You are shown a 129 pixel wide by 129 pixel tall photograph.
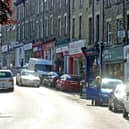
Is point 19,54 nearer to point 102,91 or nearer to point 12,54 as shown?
point 12,54

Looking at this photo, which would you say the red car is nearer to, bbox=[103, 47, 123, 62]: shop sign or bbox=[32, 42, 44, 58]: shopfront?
bbox=[103, 47, 123, 62]: shop sign

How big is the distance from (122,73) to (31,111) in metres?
20.1

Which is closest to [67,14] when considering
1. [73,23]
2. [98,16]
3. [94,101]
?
[73,23]

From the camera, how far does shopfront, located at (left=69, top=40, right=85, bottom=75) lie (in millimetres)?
54000

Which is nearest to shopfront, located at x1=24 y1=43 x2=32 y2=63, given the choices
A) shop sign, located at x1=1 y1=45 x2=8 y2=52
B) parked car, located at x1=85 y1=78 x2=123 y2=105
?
shop sign, located at x1=1 y1=45 x2=8 y2=52

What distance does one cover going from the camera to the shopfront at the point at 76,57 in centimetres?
5400

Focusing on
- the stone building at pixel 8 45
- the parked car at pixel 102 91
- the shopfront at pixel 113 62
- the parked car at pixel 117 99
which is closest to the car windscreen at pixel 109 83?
the parked car at pixel 102 91

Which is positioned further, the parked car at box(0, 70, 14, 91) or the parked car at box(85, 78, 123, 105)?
the parked car at box(0, 70, 14, 91)

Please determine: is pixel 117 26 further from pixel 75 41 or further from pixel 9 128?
pixel 9 128

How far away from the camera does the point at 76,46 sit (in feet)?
180

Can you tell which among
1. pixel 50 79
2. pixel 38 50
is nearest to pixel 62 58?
pixel 38 50

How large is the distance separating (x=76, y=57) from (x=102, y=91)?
86.2 ft

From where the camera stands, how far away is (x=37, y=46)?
69.7 metres

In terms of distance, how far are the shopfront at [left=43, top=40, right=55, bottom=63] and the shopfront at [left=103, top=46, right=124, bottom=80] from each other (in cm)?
1652
